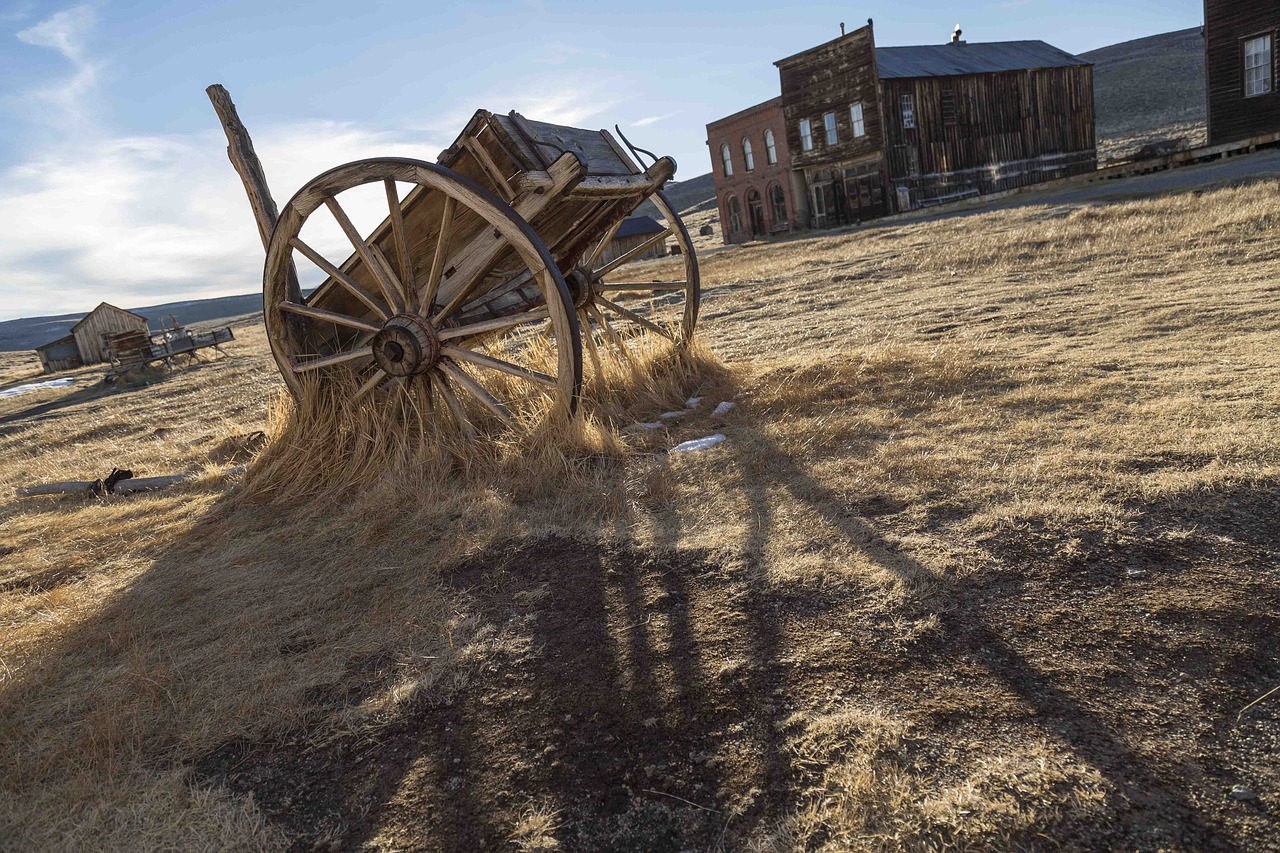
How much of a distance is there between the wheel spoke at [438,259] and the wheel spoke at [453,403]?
44 cm

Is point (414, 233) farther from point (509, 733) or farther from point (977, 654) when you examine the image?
point (977, 654)

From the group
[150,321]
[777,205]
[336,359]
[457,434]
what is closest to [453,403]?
[457,434]

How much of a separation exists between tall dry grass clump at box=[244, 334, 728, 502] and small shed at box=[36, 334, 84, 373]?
116ft

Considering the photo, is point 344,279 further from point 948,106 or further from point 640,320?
point 948,106

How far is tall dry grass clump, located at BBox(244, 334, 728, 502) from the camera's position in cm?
427

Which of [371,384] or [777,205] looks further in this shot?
[777,205]

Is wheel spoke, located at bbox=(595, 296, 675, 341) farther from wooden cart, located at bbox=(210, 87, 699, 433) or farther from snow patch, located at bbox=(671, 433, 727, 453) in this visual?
snow patch, located at bbox=(671, 433, 727, 453)

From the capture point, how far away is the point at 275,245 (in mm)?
5043

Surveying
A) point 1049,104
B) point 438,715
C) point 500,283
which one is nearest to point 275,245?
point 500,283

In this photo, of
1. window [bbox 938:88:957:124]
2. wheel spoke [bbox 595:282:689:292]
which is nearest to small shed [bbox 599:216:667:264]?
window [bbox 938:88:957:124]

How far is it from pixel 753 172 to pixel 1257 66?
1776cm

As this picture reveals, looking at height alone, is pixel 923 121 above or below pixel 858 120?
below

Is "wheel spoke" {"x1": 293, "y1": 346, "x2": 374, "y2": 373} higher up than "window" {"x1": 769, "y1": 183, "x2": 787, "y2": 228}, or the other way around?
"window" {"x1": 769, "y1": 183, "x2": 787, "y2": 228}

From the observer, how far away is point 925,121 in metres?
26.0
